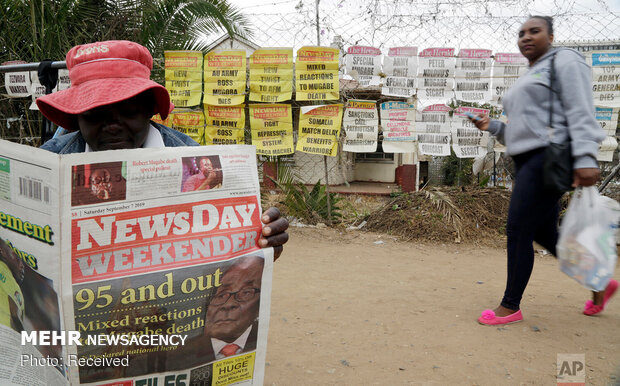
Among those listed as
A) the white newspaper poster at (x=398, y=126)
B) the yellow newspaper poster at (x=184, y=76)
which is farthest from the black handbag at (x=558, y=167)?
the yellow newspaper poster at (x=184, y=76)

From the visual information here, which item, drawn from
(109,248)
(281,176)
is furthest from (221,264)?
(281,176)

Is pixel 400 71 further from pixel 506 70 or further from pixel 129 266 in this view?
pixel 129 266

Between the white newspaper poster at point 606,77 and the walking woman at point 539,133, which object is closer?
the walking woman at point 539,133

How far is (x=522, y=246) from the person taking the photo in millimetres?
2363

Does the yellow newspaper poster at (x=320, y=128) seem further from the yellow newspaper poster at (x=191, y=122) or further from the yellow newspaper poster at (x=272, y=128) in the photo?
the yellow newspaper poster at (x=191, y=122)

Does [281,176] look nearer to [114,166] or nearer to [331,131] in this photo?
[331,131]

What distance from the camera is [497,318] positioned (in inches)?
99.3

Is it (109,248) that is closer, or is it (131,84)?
(109,248)

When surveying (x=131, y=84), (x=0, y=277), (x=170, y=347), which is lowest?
(x=170, y=347)

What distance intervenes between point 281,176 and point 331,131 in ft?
3.09

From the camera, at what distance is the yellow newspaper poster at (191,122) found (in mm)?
5246

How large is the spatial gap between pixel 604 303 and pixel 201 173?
8.98 ft

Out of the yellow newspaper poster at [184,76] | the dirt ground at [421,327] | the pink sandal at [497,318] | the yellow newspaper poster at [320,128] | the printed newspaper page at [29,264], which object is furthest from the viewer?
the yellow newspaper poster at [184,76]

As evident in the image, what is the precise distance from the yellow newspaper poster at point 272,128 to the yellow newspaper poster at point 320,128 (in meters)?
0.16
